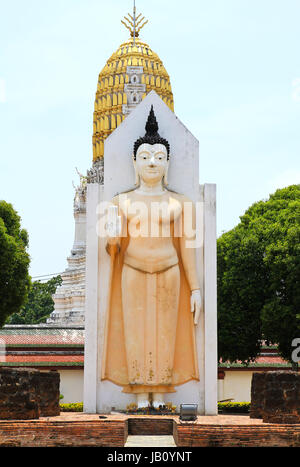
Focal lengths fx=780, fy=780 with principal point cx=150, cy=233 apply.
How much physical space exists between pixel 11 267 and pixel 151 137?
9.33 meters

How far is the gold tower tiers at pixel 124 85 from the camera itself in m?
47.6

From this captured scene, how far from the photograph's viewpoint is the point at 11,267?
22.0 m

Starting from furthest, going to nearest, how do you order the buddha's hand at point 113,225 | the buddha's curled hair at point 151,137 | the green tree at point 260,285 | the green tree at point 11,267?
1. the green tree at point 11,267
2. the green tree at point 260,285
3. the buddha's curled hair at point 151,137
4. the buddha's hand at point 113,225

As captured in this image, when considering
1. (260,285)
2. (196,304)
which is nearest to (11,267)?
(260,285)

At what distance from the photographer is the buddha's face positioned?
13.9 meters

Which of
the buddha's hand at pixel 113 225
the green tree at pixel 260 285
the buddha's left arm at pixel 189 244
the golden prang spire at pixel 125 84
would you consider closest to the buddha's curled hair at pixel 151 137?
the buddha's left arm at pixel 189 244

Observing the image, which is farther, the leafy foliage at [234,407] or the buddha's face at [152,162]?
the leafy foliage at [234,407]

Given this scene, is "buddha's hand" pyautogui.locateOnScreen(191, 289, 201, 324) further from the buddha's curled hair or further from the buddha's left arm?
the buddha's curled hair

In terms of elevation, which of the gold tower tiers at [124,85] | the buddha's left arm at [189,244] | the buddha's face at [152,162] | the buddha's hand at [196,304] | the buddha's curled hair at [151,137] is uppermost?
the gold tower tiers at [124,85]

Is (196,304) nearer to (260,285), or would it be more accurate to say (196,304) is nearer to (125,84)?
(260,285)

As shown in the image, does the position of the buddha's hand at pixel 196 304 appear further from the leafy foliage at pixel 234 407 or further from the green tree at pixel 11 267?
the green tree at pixel 11 267

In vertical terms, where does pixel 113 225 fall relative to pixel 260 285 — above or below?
above

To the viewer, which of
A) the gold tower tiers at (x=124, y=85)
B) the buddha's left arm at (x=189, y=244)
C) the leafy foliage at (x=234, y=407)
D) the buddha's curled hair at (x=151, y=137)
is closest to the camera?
the buddha's left arm at (x=189, y=244)

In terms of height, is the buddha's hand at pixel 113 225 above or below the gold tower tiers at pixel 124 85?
below
